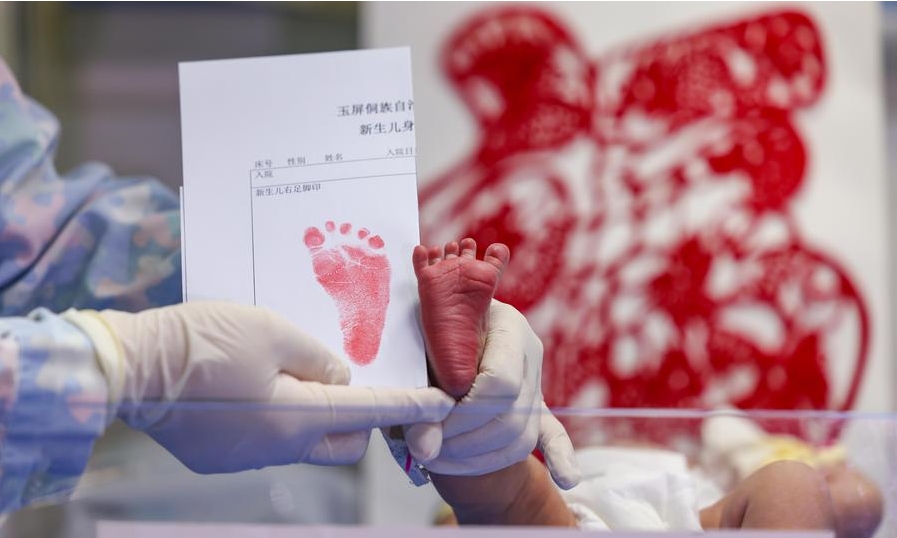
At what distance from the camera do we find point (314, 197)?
732 millimetres

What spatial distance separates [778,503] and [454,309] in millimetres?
312

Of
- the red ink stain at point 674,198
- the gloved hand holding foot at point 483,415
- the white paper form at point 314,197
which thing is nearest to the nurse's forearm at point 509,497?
the gloved hand holding foot at point 483,415

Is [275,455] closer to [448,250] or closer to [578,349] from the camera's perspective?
[448,250]

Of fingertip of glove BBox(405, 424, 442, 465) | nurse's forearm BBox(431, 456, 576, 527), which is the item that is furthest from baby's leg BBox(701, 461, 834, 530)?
fingertip of glove BBox(405, 424, 442, 465)

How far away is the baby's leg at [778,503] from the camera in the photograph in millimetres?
683

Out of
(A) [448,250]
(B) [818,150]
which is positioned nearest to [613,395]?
(B) [818,150]

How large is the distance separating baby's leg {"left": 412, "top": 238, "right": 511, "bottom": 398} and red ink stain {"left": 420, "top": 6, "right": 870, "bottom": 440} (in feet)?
3.59

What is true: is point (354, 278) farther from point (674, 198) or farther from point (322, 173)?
point (674, 198)

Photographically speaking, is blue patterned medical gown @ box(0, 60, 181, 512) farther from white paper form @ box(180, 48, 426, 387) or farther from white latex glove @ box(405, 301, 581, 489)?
white latex glove @ box(405, 301, 581, 489)

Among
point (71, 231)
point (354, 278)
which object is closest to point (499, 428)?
point (354, 278)

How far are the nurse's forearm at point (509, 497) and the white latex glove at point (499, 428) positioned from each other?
1 cm

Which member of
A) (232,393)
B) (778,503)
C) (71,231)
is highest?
(71,231)

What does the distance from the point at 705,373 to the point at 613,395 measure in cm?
21

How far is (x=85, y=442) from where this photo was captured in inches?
23.2
